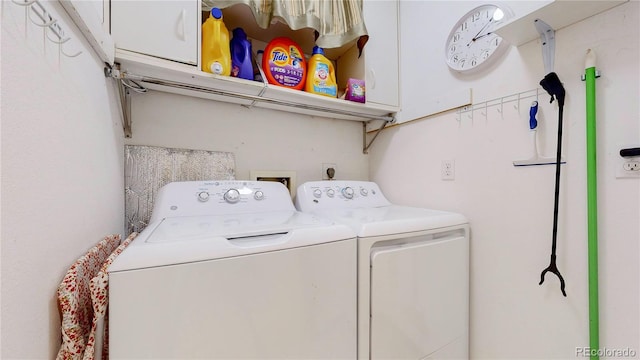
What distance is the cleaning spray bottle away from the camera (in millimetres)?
1355

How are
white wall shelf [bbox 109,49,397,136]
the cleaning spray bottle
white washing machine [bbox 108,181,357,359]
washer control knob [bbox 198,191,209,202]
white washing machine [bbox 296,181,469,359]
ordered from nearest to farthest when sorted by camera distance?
white washing machine [bbox 108,181,357,359] → white washing machine [bbox 296,181,469,359] → white wall shelf [bbox 109,49,397,136] → washer control knob [bbox 198,191,209,202] → the cleaning spray bottle

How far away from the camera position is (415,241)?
1000 millimetres

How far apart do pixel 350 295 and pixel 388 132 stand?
120 cm

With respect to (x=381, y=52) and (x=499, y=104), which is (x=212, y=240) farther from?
(x=381, y=52)

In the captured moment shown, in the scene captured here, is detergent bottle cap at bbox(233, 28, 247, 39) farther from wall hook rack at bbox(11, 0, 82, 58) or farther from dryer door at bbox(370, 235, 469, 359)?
dryer door at bbox(370, 235, 469, 359)

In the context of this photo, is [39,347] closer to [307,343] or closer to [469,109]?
[307,343]

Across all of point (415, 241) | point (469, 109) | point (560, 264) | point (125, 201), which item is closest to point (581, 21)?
point (469, 109)

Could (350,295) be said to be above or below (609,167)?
below

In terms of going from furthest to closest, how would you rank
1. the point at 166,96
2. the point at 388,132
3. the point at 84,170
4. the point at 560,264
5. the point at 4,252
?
the point at 388,132, the point at 166,96, the point at 560,264, the point at 84,170, the point at 4,252

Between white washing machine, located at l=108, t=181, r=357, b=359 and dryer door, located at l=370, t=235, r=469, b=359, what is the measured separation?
11 cm

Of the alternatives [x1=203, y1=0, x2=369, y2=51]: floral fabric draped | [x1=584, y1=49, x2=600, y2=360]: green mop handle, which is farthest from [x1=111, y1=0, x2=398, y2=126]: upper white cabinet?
[x1=584, y1=49, x2=600, y2=360]: green mop handle

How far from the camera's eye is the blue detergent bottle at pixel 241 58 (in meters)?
1.18

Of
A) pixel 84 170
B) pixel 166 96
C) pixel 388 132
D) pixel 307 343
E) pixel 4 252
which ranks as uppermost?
pixel 166 96

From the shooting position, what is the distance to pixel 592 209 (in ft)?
2.64
